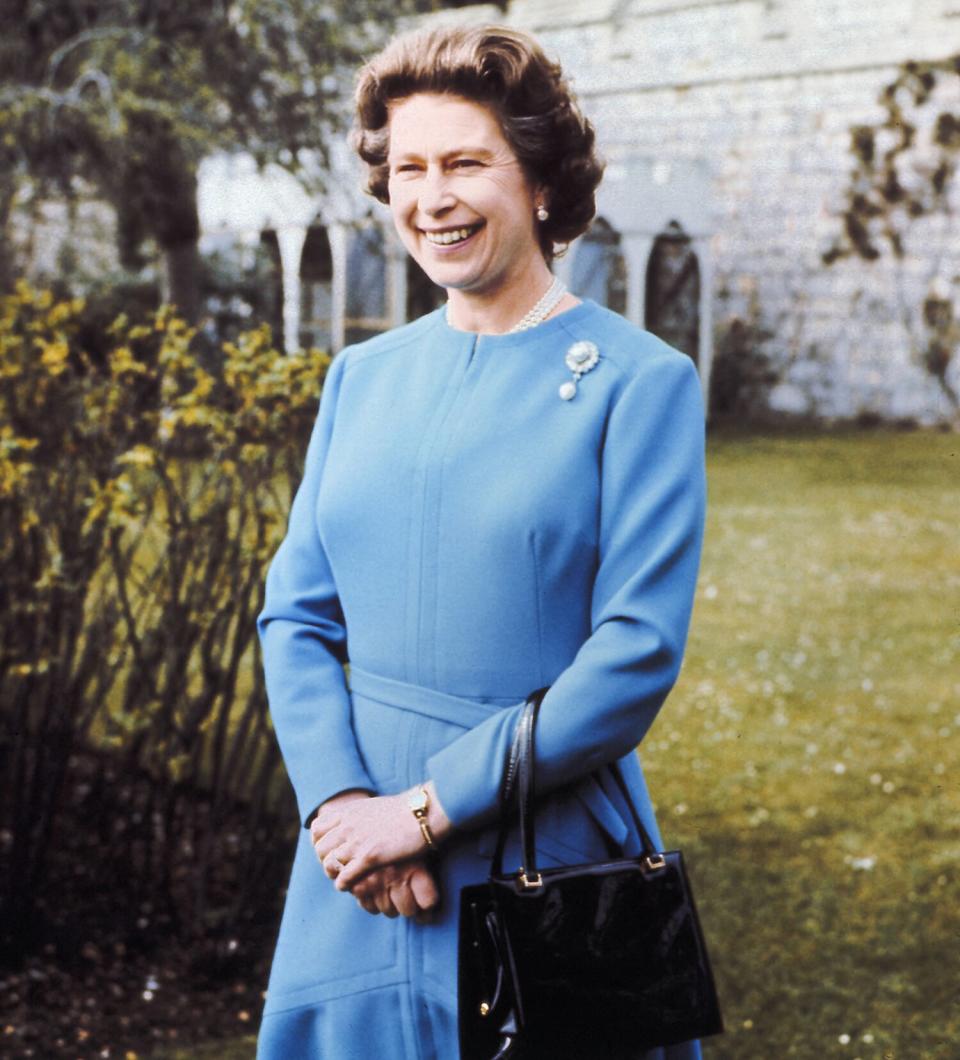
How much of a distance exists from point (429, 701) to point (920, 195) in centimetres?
1432

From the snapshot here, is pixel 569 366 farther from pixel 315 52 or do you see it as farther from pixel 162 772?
pixel 315 52

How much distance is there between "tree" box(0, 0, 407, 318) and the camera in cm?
920

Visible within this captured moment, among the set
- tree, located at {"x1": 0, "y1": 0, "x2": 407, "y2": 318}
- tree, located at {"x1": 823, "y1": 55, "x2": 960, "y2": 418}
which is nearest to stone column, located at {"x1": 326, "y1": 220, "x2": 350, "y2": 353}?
tree, located at {"x1": 0, "y1": 0, "x2": 407, "y2": 318}

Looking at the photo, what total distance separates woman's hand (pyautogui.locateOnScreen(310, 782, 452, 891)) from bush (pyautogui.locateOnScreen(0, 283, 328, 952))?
1856 mm

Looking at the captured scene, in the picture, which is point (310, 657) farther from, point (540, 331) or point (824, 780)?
point (824, 780)

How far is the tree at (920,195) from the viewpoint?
574 inches

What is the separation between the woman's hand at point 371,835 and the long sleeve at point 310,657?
0.05 metres

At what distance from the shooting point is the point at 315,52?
31.9 ft

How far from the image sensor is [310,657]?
1999mm

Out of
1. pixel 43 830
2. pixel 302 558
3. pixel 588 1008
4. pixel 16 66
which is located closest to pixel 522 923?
pixel 588 1008

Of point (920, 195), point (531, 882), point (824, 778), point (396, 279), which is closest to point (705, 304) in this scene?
point (920, 195)

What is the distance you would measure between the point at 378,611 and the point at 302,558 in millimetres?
198

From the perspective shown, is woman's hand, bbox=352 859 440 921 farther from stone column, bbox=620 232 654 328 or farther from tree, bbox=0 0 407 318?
stone column, bbox=620 232 654 328

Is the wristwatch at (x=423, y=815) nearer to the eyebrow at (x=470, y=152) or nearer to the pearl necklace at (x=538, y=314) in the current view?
the pearl necklace at (x=538, y=314)
